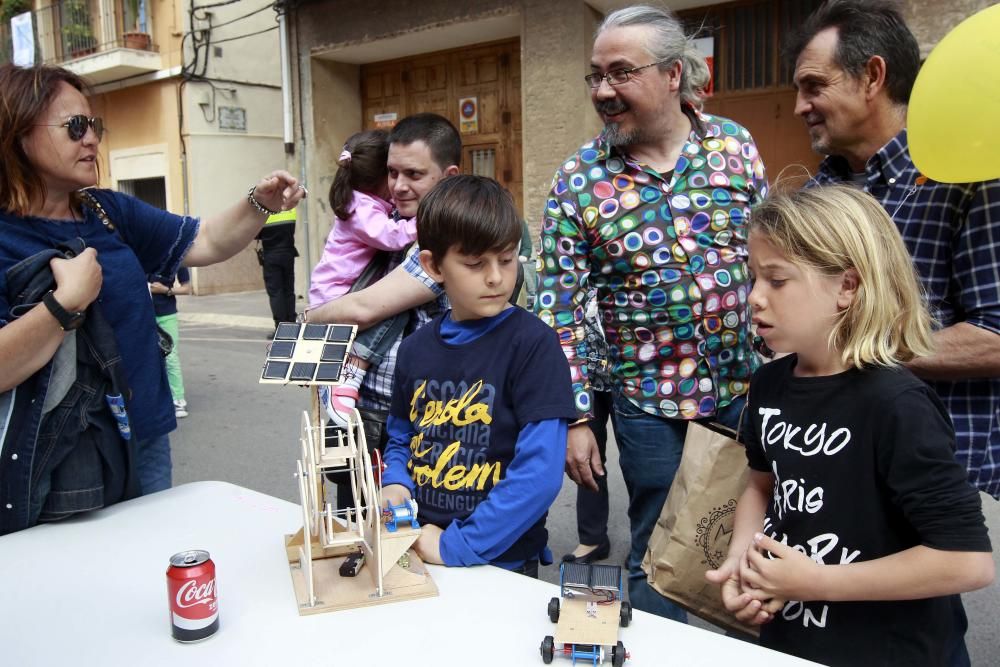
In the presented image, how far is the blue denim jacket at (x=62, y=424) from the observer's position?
175 cm

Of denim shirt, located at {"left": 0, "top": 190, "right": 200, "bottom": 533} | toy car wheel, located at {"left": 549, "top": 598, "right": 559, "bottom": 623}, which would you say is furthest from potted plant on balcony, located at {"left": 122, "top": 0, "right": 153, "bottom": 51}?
toy car wheel, located at {"left": 549, "top": 598, "right": 559, "bottom": 623}

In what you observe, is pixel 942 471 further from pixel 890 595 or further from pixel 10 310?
pixel 10 310

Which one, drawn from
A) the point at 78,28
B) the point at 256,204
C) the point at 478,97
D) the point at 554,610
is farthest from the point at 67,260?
the point at 78,28

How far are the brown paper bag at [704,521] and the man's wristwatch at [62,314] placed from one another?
145 centimetres

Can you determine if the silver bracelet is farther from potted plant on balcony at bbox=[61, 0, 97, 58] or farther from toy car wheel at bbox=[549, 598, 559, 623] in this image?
potted plant on balcony at bbox=[61, 0, 97, 58]

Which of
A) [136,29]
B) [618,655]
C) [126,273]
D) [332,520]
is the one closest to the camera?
[618,655]

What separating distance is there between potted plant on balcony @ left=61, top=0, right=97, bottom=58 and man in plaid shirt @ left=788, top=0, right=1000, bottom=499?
16304 millimetres

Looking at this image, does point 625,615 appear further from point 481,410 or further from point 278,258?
point 278,258

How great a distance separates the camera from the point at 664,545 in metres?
1.78

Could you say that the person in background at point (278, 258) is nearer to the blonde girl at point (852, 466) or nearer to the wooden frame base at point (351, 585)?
the wooden frame base at point (351, 585)

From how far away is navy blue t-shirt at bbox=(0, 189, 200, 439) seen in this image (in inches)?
74.0

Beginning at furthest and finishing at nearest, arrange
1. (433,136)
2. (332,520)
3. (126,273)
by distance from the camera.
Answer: (433,136) → (126,273) → (332,520)

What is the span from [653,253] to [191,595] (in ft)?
4.52

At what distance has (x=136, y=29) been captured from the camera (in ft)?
46.9
